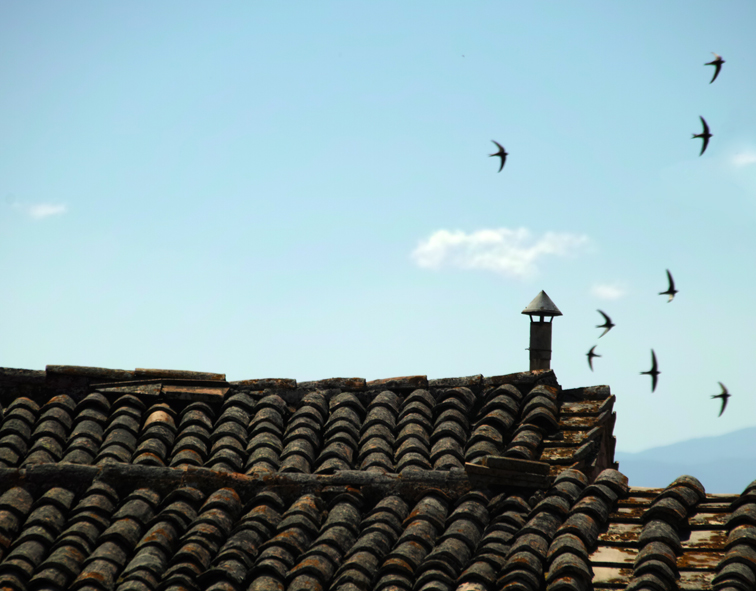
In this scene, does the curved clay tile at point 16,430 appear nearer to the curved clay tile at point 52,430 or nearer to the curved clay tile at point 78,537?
the curved clay tile at point 52,430

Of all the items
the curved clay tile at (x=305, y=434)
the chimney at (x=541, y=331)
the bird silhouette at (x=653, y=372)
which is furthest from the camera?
the chimney at (x=541, y=331)

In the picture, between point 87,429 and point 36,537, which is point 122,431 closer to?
point 87,429

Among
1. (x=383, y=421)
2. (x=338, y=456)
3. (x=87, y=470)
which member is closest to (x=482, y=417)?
(x=383, y=421)

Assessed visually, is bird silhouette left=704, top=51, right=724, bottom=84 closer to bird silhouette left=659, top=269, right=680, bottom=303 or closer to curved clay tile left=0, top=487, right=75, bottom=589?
bird silhouette left=659, top=269, right=680, bottom=303

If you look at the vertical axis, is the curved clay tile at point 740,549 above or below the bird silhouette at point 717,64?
below

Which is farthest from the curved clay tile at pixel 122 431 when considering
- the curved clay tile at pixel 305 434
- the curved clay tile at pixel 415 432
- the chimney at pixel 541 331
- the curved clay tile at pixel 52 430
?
the chimney at pixel 541 331

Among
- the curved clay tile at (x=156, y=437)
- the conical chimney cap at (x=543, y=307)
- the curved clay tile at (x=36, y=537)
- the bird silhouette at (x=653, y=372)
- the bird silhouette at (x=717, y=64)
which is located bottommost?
the curved clay tile at (x=36, y=537)

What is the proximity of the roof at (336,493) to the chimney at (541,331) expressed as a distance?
1.99 m

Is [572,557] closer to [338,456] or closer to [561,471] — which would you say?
[561,471]

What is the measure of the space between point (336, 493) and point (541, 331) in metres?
4.92

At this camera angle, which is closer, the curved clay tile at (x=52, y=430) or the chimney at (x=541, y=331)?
the curved clay tile at (x=52, y=430)

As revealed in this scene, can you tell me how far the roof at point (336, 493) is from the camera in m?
5.77

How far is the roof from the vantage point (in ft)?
18.9

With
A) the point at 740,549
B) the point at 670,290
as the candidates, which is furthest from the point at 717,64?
the point at 740,549
